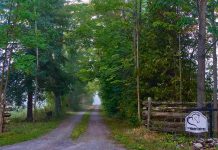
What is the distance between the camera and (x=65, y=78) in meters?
33.2

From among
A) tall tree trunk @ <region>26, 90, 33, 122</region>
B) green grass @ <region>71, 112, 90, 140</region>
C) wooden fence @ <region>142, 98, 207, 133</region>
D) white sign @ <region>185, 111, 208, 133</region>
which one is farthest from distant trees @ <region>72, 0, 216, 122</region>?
tall tree trunk @ <region>26, 90, 33, 122</region>

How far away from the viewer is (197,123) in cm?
972

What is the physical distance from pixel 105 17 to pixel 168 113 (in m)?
14.2

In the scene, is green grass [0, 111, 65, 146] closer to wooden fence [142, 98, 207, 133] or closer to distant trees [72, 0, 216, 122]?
distant trees [72, 0, 216, 122]

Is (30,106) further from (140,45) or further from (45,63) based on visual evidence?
(140,45)

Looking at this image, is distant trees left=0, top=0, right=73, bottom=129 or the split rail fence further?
distant trees left=0, top=0, right=73, bottom=129

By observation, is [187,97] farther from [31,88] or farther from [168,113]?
[31,88]

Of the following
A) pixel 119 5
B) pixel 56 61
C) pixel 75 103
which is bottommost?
pixel 75 103

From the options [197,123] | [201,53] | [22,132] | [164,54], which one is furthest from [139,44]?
[197,123]

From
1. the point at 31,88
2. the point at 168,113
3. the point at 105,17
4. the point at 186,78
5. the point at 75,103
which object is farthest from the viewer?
the point at 75,103

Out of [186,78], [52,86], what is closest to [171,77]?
[186,78]

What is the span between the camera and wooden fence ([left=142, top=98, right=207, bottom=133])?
52.2 feet

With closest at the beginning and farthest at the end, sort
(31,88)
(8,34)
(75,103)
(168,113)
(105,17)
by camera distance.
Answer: (168,113) → (8,34) → (105,17) → (31,88) → (75,103)

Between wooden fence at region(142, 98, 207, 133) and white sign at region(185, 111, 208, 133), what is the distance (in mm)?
5680
